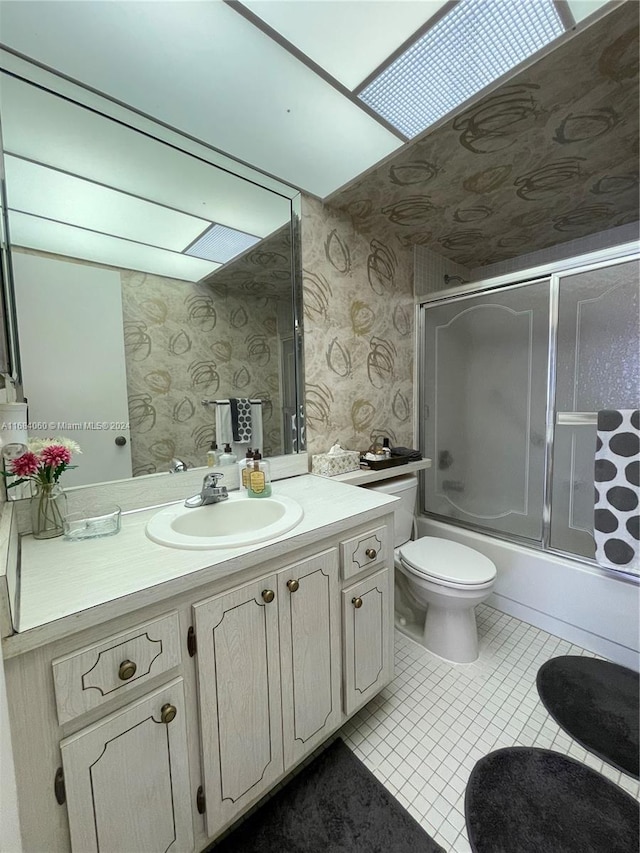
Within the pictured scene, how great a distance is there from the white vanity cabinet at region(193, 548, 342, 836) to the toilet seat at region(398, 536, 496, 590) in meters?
0.58

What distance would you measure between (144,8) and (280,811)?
7.28 feet

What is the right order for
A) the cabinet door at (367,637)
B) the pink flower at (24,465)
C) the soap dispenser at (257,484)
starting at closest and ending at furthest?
the pink flower at (24,465) → the cabinet door at (367,637) → the soap dispenser at (257,484)

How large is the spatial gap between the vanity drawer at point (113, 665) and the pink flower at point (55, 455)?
0.50 m

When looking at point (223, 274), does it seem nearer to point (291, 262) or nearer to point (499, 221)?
point (291, 262)

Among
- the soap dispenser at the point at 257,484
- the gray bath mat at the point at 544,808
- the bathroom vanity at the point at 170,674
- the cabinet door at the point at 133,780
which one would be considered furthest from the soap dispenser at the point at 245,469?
the gray bath mat at the point at 544,808

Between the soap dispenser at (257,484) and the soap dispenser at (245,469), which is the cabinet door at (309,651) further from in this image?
the soap dispenser at (245,469)

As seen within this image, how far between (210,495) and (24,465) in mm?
500

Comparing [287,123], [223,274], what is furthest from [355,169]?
[223,274]

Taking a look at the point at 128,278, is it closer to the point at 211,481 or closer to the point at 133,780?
the point at 211,481

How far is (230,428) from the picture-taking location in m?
1.40

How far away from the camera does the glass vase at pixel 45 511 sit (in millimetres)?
912

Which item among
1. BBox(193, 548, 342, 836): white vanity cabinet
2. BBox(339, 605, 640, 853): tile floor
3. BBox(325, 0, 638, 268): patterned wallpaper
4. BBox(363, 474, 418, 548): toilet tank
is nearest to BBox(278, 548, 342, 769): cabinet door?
BBox(193, 548, 342, 836): white vanity cabinet

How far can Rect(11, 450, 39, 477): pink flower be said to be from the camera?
2.77 feet

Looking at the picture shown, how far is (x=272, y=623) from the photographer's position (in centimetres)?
87
